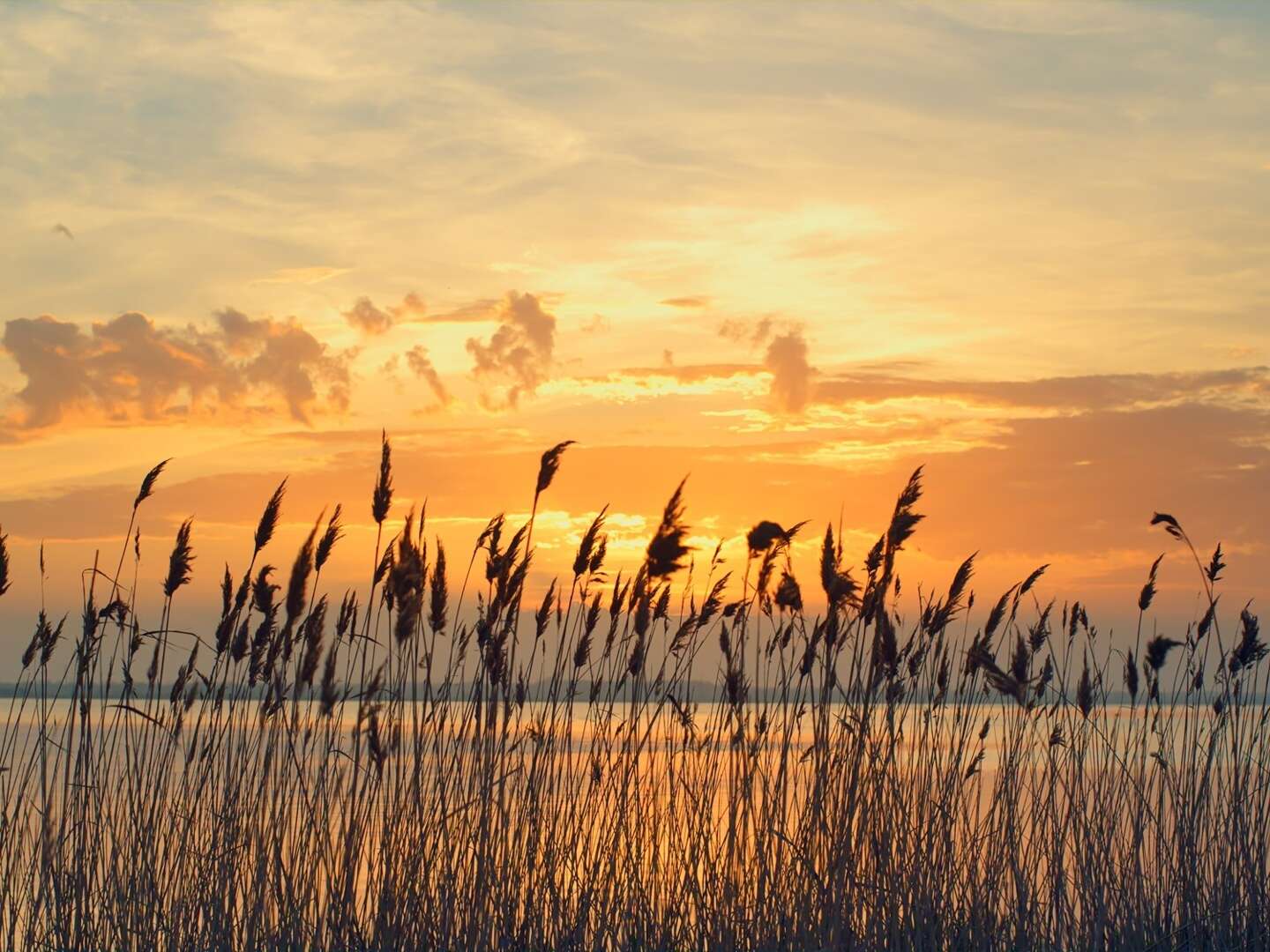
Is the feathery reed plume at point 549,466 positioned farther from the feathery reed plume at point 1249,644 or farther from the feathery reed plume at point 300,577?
the feathery reed plume at point 1249,644

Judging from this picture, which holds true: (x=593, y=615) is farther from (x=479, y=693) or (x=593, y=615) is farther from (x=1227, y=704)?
(x=1227, y=704)

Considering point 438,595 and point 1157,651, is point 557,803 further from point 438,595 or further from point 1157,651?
point 1157,651

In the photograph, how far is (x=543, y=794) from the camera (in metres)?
6.05

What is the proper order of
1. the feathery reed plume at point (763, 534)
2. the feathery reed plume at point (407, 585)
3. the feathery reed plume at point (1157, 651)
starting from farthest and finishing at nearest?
the feathery reed plume at point (1157, 651) → the feathery reed plume at point (763, 534) → the feathery reed plume at point (407, 585)

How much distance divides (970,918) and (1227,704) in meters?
2.35

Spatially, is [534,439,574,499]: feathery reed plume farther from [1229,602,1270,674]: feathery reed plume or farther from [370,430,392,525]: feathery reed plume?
[1229,602,1270,674]: feathery reed plume

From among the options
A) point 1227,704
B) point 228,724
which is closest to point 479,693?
point 228,724

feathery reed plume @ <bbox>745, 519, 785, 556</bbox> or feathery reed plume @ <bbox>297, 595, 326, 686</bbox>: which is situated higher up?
feathery reed plume @ <bbox>745, 519, 785, 556</bbox>

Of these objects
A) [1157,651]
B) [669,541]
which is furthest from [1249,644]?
[669,541]

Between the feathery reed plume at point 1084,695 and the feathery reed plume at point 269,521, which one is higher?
the feathery reed plume at point 269,521

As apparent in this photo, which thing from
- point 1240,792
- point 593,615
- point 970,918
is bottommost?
point 970,918

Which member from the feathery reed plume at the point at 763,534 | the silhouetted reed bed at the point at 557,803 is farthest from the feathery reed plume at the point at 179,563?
the feathery reed plume at the point at 763,534

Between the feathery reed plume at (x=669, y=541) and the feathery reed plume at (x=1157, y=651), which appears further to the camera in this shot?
the feathery reed plume at (x=1157, y=651)

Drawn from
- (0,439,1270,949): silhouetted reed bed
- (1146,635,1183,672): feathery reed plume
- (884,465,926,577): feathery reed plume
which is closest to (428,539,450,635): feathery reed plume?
(0,439,1270,949): silhouetted reed bed
